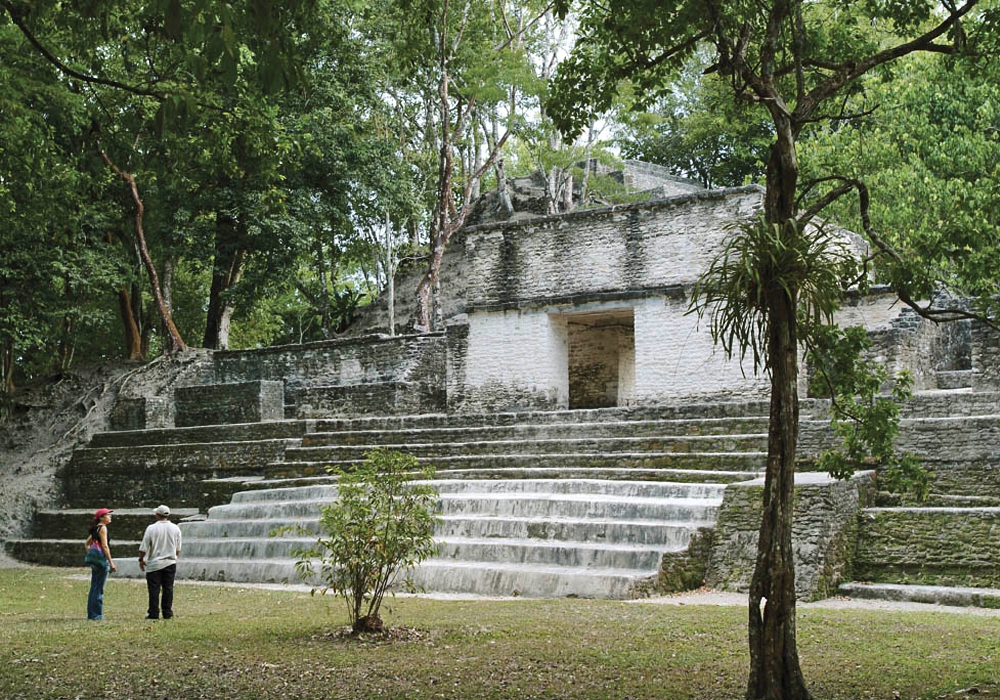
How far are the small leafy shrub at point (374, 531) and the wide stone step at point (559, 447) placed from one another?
4484mm

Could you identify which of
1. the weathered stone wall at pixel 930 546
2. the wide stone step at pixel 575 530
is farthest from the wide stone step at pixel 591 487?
the weathered stone wall at pixel 930 546

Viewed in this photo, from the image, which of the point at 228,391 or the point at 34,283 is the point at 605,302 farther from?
the point at 34,283

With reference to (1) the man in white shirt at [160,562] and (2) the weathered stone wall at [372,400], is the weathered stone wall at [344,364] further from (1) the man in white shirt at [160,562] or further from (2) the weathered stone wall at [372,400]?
(1) the man in white shirt at [160,562]

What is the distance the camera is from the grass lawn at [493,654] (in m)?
5.36

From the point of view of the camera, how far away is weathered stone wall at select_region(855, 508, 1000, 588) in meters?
8.30

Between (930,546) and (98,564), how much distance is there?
7026mm

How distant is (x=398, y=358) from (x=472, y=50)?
23.6ft

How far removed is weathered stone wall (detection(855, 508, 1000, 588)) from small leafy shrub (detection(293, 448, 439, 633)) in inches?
161

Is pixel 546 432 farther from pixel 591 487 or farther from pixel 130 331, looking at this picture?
pixel 130 331

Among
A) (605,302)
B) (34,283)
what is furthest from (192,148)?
(34,283)

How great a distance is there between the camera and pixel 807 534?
868 cm

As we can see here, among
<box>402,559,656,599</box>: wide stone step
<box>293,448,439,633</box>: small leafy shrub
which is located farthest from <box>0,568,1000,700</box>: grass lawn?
<box>402,559,656,599</box>: wide stone step

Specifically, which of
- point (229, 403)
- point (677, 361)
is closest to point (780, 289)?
point (677, 361)

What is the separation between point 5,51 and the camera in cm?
1006
